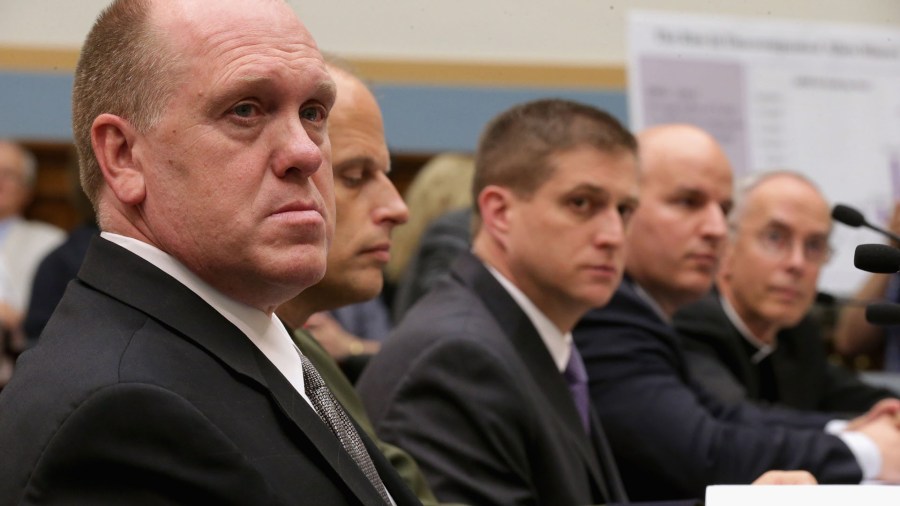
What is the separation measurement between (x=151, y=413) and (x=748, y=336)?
93.0 inches

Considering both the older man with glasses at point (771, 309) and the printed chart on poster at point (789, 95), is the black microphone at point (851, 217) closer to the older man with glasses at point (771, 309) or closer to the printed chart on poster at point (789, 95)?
the older man with glasses at point (771, 309)

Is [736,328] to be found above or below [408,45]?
below

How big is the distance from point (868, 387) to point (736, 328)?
389 mm

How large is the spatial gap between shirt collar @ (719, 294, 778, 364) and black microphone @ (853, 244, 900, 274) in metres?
1.69

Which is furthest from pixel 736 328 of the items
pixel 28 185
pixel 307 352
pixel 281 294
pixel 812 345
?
pixel 28 185

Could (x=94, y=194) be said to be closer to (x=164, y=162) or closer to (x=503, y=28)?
(x=164, y=162)

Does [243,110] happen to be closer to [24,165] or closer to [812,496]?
[812,496]

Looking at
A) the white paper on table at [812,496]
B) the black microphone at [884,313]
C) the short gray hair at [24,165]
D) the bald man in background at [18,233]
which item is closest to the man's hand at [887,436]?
the black microphone at [884,313]

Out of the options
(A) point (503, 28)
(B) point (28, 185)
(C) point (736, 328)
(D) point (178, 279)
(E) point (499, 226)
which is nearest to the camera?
(D) point (178, 279)

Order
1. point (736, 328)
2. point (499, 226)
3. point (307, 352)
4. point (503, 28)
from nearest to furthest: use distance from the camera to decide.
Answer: point (307, 352) < point (503, 28) < point (499, 226) < point (736, 328)

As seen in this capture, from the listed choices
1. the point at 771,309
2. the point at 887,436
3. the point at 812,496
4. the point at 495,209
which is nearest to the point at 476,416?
the point at 495,209

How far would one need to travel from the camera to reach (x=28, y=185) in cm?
510

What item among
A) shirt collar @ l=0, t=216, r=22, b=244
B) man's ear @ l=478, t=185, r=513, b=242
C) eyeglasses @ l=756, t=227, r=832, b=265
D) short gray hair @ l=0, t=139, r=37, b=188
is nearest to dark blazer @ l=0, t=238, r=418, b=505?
man's ear @ l=478, t=185, r=513, b=242

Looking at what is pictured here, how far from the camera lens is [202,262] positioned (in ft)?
4.12
